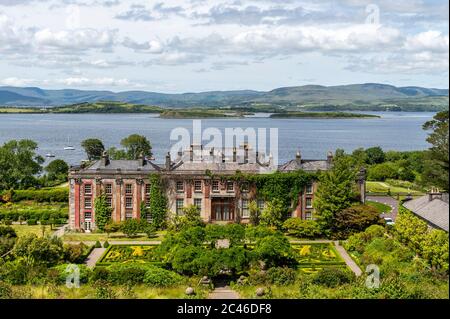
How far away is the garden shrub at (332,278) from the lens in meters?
33.4

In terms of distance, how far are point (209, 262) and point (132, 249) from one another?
11239 millimetres

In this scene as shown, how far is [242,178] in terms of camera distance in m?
53.1

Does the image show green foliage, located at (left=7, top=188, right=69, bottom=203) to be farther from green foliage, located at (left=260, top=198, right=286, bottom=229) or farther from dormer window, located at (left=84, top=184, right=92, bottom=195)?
green foliage, located at (left=260, top=198, right=286, bottom=229)

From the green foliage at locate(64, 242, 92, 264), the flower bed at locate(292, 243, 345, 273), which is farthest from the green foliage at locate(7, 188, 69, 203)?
the flower bed at locate(292, 243, 345, 273)

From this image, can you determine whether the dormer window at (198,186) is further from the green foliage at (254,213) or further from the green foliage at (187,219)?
the green foliage at (254,213)

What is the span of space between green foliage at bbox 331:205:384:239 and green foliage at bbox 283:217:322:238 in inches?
58.4

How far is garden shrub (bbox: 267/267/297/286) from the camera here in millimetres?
34250

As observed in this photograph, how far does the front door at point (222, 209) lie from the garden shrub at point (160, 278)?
1878 centimetres

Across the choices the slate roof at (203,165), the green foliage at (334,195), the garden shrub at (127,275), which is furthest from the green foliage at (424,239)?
the garden shrub at (127,275)

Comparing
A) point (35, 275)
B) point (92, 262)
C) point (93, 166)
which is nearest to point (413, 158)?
point (93, 166)

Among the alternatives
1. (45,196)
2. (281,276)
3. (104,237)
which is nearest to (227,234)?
(281,276)

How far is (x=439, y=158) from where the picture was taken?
1458 inches

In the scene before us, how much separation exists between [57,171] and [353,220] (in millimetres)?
49720

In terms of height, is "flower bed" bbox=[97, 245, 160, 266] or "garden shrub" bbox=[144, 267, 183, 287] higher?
"garden shrub" bbox=[144, 267, 183, 287]
